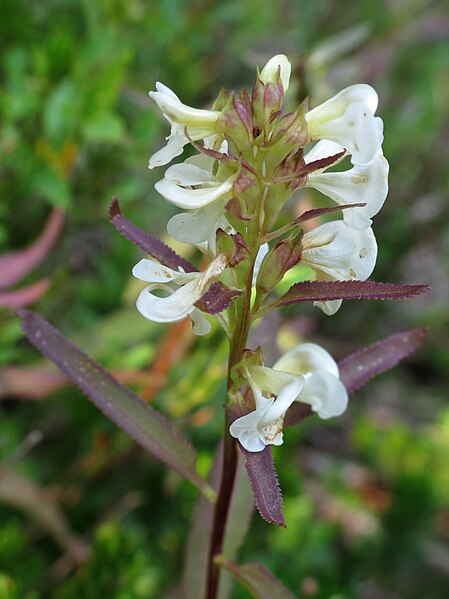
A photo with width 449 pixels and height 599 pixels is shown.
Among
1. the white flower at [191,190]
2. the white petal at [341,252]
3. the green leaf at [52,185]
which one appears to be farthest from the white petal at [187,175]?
the green leaf at [52,185]

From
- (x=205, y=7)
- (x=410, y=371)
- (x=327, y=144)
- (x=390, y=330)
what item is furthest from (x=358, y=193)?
(x=410, y=371)

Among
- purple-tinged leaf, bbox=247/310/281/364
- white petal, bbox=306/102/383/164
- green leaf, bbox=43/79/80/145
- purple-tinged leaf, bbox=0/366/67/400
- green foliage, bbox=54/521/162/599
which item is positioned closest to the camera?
white petal, bbox=306/102/383/164

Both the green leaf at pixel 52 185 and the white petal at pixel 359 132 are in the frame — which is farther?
the green leaf at pixel 52 185

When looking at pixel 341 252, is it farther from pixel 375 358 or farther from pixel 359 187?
pixel 375 358

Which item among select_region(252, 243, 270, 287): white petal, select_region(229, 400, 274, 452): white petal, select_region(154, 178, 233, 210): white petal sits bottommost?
select_region(229, 400, 274, 452): white petal

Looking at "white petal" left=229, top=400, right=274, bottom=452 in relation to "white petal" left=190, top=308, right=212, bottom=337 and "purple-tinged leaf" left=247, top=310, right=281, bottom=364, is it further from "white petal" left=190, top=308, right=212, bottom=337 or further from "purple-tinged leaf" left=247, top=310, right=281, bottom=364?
"purple-tinged leaf" left=247, top=310, right=281, bottom=364

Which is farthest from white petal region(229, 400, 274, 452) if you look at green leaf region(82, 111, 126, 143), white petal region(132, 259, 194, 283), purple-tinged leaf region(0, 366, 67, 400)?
green leaf region(82, 111, 126, 143)

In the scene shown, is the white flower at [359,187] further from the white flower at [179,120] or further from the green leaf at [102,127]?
the green leaf at [102,127]
